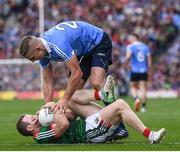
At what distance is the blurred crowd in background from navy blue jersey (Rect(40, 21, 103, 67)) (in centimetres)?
1848

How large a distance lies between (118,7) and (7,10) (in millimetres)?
5293

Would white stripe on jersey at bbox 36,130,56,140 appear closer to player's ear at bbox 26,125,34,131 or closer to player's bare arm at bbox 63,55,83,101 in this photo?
player's ear at bbox 26,125,34,131

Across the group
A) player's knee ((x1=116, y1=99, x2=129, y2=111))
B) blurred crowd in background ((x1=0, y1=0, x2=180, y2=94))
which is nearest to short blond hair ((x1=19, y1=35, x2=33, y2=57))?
player's knee ((x1=116, y1=99, x2=129, y2=111))

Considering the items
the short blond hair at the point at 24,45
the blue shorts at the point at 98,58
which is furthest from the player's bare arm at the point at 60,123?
the blue shorts at the point at 98,58

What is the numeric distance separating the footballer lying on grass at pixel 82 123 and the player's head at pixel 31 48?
74cm

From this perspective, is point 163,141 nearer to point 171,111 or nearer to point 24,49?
point 24,49

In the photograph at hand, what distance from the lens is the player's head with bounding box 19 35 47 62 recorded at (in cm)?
1038

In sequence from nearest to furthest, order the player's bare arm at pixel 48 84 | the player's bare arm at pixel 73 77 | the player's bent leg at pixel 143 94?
1. the player's bare arm at pixel 73 77
2. the player's bare arm at pixel 48 84
3. the player's bent leg at pixel 143 94

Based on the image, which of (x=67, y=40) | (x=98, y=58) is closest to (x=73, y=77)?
(x=67, y=40)

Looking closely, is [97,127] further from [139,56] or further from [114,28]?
[114,28]

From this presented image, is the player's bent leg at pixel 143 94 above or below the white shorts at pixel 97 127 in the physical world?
below

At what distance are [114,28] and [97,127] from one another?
23.5 metres

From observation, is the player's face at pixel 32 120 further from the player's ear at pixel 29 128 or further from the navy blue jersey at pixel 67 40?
the navy blue jersey at pixel 67 40

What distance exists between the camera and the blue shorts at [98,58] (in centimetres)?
1227
